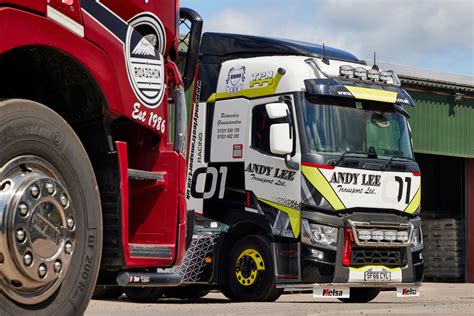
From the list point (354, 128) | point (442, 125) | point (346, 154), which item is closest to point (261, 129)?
point (346, 154)

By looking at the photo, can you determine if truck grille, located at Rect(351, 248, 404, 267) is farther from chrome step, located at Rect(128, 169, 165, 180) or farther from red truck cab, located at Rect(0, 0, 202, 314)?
chrome step, located at Rect(128, 169, 165, 180)

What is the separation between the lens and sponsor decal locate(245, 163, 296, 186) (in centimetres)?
1409

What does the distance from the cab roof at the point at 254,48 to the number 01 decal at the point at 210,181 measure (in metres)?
1.77

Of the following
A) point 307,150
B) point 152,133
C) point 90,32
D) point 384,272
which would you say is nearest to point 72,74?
point 90,32

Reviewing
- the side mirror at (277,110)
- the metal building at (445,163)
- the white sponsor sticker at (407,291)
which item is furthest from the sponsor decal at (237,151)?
the metal building at (445,163)

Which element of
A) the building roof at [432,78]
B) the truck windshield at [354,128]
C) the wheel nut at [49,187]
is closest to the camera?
the wheel nut at [49,187]

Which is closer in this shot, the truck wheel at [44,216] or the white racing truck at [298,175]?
the truck wheel at [44,216]

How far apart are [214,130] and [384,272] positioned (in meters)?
3.27

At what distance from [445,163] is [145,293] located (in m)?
17.9

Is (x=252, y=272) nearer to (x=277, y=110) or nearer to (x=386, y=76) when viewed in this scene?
Result: (x=277, y=110)

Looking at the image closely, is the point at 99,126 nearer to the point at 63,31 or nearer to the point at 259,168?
the point at 63,31

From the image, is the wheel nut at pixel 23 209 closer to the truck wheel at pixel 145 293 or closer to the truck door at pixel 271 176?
the truck door at pixel 271 176

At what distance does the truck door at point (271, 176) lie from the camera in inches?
553

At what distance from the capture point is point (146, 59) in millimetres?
6254
